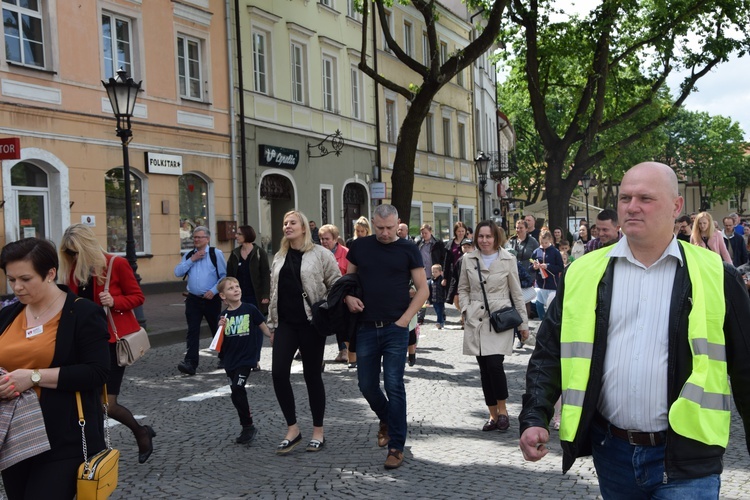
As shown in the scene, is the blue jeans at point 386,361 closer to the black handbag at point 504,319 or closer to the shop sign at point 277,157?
the black handbag at point 504,319

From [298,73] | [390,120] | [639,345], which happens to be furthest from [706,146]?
[639,345]

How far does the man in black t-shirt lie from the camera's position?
6.56 m

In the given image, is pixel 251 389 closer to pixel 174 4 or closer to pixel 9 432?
pixel 9 432

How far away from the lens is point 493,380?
25.2 ft

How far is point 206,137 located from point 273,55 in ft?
13.5

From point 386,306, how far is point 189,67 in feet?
58.8

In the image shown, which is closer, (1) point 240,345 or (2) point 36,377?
(2) point 36,377

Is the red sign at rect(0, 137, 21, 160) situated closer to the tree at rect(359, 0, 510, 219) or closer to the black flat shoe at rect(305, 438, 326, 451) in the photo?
the black flat shoe at rect(305, 438, 326, 451)

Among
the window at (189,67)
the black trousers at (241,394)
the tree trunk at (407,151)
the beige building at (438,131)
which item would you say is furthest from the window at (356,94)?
the black trousers at (241,394)

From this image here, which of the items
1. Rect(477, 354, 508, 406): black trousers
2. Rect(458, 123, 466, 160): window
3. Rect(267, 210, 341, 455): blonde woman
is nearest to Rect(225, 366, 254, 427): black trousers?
Rect(267, 210, 341, 455): blonde woman

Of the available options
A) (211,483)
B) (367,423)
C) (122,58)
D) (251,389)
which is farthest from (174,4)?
(211,483)

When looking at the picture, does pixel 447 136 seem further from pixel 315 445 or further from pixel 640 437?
pixel 640 437

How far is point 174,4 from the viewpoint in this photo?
72.8 ft

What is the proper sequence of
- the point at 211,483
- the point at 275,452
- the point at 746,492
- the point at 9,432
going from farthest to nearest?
the point at 275,452
the point at 211,483
the point at 746,492
the point at 9,432
